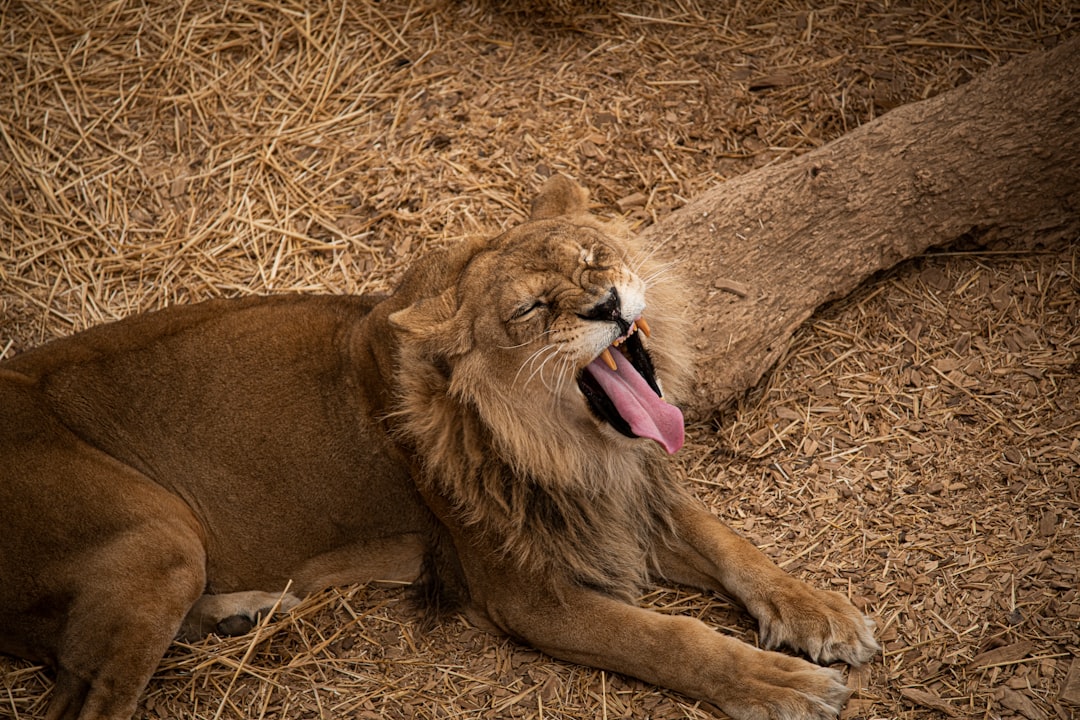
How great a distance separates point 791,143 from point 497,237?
2.51 meters

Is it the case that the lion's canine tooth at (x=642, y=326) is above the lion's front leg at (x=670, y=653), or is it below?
above

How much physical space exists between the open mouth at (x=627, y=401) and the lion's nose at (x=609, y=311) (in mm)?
119

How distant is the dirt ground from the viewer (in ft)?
13.0

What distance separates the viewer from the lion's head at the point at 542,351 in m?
3.49

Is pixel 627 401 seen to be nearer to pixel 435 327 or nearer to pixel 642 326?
pixel 642 326

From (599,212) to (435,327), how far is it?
2.30 meters

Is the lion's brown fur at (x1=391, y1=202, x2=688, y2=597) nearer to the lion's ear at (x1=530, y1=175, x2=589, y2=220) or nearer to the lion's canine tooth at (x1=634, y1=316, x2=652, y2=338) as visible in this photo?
the lion's ear at (x1=530, y1=175, x2=589, y2=220)

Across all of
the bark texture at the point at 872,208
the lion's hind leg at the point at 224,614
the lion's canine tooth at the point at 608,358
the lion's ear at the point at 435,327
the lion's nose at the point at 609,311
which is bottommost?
the lion's hind leg at the point at 224,614

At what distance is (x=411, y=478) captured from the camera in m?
4.03

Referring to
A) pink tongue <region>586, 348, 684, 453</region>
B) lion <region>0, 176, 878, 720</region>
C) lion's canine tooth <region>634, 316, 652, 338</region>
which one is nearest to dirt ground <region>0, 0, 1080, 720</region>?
lion <region>0, 176, 878, 720</region>

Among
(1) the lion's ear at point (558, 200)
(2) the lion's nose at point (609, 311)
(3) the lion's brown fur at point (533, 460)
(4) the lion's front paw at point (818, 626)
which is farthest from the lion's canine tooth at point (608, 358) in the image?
(4) the lion's front paw at point (818, 626)

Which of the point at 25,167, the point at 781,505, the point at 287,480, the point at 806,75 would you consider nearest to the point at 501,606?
the point at 287,480

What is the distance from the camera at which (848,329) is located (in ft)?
16.3

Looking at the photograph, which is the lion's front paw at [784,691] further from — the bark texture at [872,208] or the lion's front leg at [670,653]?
the bark texture at [872,208]
